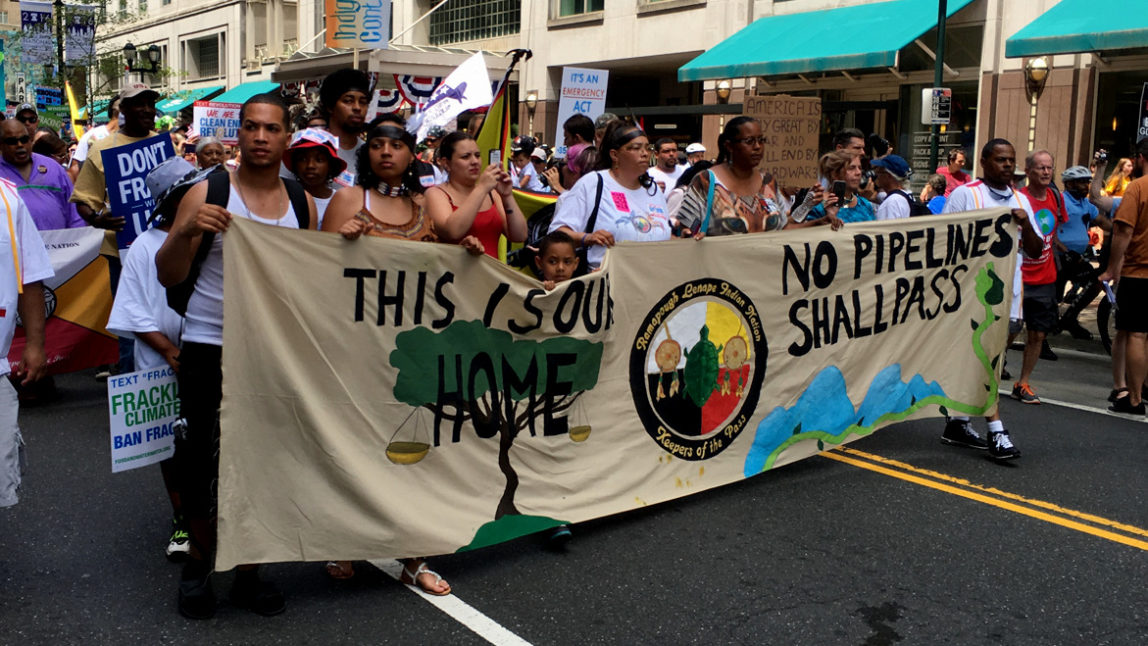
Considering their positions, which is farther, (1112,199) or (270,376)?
(1112,199)

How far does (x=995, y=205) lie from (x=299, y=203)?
459cm

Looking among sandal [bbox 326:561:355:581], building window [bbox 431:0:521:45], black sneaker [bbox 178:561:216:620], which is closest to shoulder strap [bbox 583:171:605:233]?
sandal [bbox 326:561:355:581]

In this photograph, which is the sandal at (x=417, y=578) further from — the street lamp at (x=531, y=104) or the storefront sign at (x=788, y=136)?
the street lamp at (x=531, y=104)

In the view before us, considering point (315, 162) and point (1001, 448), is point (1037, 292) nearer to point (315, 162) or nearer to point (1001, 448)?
point (1001, 448)

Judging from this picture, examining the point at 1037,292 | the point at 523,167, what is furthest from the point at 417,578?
the point at 523,167

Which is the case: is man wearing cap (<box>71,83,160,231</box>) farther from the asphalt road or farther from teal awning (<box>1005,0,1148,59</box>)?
teal awning (<box>1005,0,1148,59</box>)

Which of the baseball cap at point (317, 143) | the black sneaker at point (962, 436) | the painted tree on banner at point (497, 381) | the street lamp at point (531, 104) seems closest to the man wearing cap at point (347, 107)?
the baseball cap at point (317, 143)


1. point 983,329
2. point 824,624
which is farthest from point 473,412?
point 983,329

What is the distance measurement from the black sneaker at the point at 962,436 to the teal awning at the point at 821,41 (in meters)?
11.2

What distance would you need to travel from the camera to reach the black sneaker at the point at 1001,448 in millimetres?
6367

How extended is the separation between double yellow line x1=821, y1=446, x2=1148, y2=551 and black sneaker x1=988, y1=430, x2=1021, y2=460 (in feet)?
1.74

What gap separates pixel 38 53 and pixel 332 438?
62.0 feet

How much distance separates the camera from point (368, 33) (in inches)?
454

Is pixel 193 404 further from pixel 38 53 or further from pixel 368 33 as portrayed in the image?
pixel 38 53
